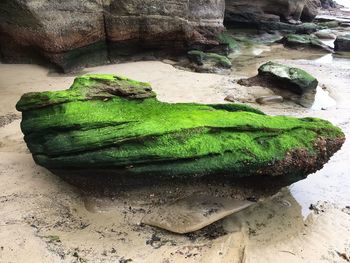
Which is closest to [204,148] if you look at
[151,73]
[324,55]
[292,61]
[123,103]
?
[123,103]

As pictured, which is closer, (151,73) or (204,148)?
(204,148)

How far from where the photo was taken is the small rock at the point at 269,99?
31.1 feet

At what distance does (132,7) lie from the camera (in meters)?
11.9

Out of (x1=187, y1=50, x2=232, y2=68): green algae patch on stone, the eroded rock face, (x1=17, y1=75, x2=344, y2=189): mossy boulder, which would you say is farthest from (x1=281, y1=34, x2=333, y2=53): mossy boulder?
(x1=17, y1=75, x2=344, y2=189): mossy boulder

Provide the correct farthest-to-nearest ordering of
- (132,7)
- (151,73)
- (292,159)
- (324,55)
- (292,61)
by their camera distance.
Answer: (324,55), (292,61), (132,7), (151,73), (292,159)

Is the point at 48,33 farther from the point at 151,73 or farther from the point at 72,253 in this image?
the point at 72,253

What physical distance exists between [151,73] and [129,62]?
1.74m

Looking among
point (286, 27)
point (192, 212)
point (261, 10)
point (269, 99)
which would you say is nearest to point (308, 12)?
point (286, 27)

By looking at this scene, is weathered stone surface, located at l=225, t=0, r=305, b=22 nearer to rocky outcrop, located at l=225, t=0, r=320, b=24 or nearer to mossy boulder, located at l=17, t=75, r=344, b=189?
rocky outcrop, located at l=225, t=0, r=320, b=24

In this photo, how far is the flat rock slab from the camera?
4.29m

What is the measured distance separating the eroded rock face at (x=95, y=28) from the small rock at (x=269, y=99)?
16.7ft

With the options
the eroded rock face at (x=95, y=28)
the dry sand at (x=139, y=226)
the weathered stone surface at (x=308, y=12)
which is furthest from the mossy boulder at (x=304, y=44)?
the dry sand at (x=139, y=226)

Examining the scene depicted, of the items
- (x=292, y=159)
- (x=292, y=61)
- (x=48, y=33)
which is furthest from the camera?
(x=292, y=61)

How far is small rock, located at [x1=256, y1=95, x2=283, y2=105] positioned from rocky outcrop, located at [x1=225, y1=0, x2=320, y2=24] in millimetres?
14136
